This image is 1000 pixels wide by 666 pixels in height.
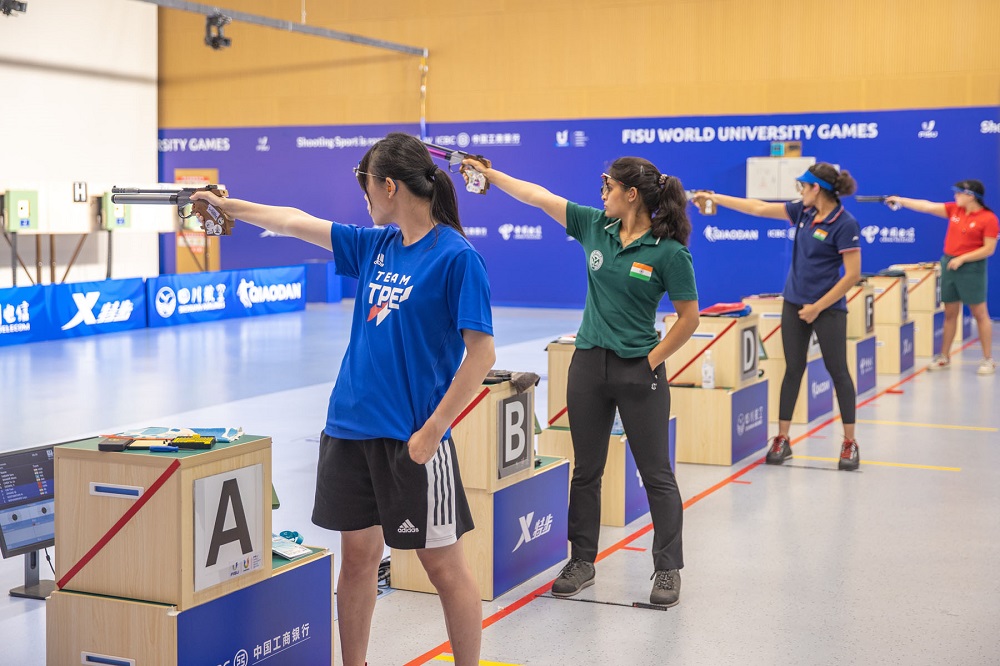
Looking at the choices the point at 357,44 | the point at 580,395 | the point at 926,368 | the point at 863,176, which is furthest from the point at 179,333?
the point at 580,395

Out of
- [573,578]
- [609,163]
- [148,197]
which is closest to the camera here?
[148,197]

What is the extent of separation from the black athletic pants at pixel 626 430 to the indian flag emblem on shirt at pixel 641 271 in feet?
0.89

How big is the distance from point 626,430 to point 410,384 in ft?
4.64

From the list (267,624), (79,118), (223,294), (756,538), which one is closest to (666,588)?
(756,538)

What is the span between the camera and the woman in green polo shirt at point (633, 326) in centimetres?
388

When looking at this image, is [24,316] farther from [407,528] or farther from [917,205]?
[407,528]

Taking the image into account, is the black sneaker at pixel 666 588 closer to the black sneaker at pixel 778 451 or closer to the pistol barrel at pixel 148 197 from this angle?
the pistol barrel at pixel 148 197

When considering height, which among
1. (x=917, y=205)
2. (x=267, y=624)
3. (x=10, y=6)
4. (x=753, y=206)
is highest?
(x=10, y=6)

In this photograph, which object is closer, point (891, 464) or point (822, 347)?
point (822, 347)

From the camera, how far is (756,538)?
495 centimetres

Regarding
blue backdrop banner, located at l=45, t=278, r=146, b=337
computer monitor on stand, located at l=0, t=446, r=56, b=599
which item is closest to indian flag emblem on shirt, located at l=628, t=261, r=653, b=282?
computer monitor on stand, located at l=0, t=446, r=56, b=599

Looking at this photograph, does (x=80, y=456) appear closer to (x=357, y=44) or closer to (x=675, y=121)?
(x=675, y=121)

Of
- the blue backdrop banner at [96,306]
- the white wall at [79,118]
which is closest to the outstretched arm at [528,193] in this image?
the blue backdrop banner at [96,306]

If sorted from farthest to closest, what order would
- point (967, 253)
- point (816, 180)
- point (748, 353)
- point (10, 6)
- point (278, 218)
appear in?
1. point (10, 6)
2. point (967, 253)
3. point (748, 353)
4. point (816, 180)
5. point (278, 218)
